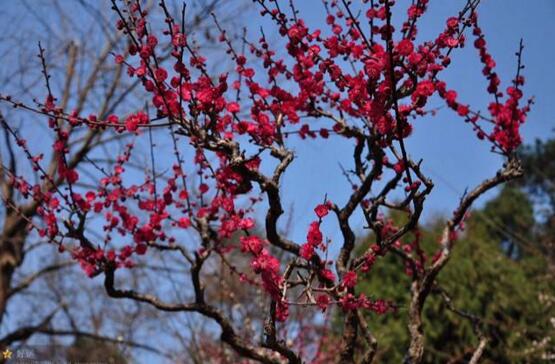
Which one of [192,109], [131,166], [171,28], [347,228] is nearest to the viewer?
[171,28]

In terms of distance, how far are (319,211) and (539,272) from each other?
9.63 metres

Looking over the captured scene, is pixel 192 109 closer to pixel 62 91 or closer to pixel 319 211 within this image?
pixel 319 211

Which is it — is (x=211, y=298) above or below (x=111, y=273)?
above

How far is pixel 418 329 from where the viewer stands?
3709mm

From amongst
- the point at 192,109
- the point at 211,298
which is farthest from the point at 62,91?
the point at 192,109

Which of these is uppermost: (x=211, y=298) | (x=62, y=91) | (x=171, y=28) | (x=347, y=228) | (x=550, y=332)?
(x=62, y=91)

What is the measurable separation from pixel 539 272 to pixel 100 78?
8.45 m

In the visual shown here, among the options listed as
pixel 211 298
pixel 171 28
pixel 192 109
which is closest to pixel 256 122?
pixel 192 109

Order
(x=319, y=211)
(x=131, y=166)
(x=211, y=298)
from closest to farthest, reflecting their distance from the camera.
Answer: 1. (x=319, y=211)
2. (x=131, y=166)
3. (x=211, y=298)

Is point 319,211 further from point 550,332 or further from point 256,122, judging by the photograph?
point 550,332

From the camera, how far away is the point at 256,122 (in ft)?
12.2

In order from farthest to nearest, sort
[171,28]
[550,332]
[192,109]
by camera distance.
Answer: [550,332]
[192,109]
[171,28]

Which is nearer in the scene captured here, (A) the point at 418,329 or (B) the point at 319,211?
(B) the point at 319,211

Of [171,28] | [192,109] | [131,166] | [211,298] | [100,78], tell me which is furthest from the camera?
[211,298]
